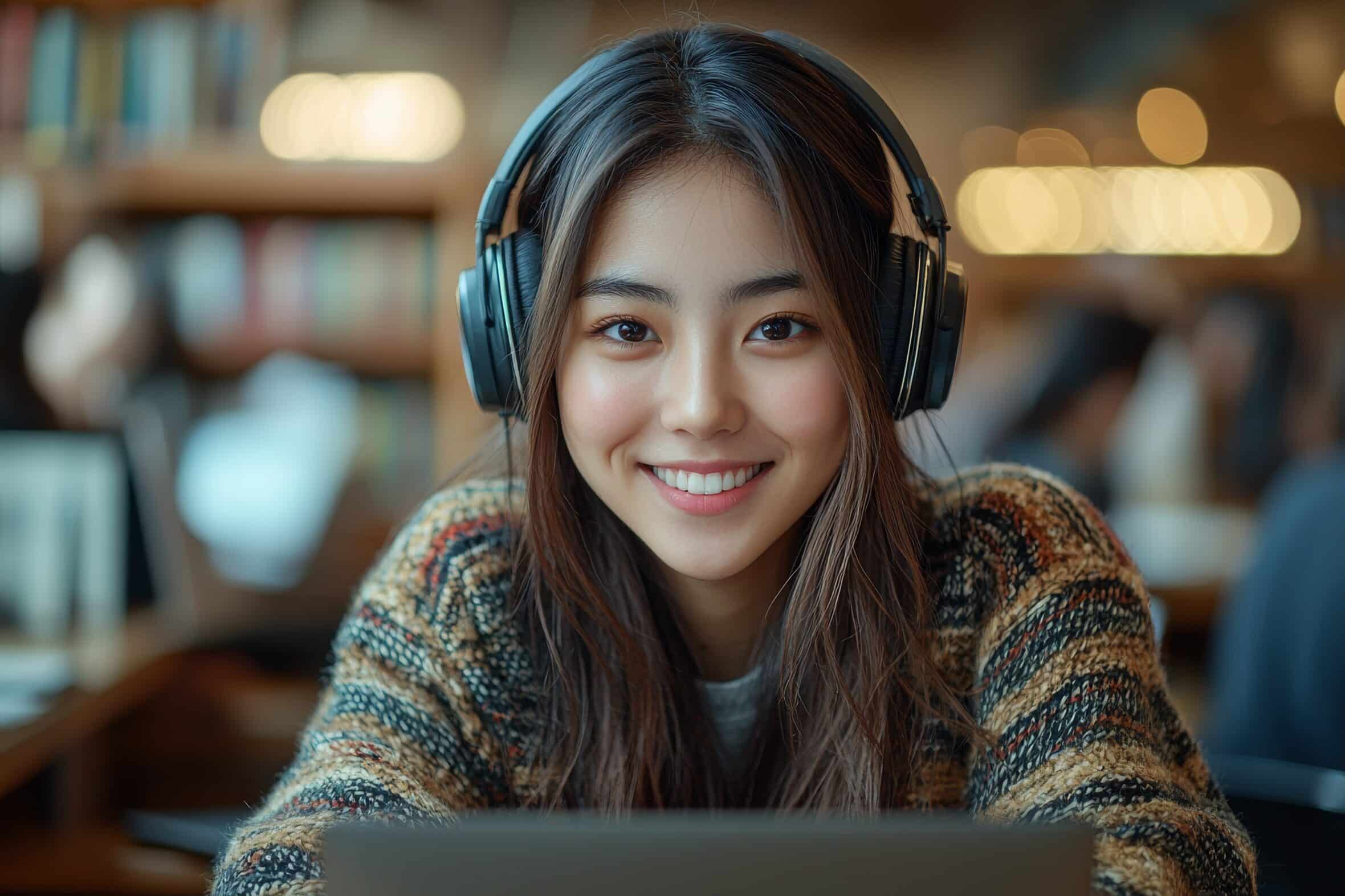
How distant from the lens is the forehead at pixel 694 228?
2.70 feet

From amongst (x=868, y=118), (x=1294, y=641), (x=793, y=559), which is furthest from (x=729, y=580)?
(x=1294, y=641)

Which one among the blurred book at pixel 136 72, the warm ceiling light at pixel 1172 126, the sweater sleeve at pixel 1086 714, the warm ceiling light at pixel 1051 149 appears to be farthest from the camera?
the warm ceiling light at pixel 1172 126

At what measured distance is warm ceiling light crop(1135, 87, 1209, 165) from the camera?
11.5ft

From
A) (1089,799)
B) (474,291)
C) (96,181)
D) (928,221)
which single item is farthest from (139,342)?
(1089,799)

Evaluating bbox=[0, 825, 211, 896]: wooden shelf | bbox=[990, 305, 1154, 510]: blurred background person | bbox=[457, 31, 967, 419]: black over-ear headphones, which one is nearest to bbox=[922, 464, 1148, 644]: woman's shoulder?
bbox=[457, 31, 967, 419]: black over-ear headphones

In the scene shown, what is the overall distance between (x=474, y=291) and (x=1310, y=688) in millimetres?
1314

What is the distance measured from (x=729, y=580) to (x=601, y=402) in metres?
0.23

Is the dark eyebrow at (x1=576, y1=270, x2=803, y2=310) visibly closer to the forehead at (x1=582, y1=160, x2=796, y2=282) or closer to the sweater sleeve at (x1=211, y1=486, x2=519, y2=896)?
the forehead at (x1=582, y1=160, x2=796, y2=282)

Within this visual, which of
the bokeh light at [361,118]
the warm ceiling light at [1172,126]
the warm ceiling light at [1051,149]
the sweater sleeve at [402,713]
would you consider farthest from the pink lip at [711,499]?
the warm ceiling light at [1172,126]

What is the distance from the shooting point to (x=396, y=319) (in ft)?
9.37

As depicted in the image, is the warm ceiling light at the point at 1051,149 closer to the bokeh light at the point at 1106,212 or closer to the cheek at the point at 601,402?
the bokeh light at the point at 1106,212

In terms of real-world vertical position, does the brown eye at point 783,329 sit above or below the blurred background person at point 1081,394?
above

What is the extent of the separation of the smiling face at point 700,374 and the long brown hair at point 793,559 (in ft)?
0.06

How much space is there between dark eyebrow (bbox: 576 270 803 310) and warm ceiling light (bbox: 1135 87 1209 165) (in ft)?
9.95
